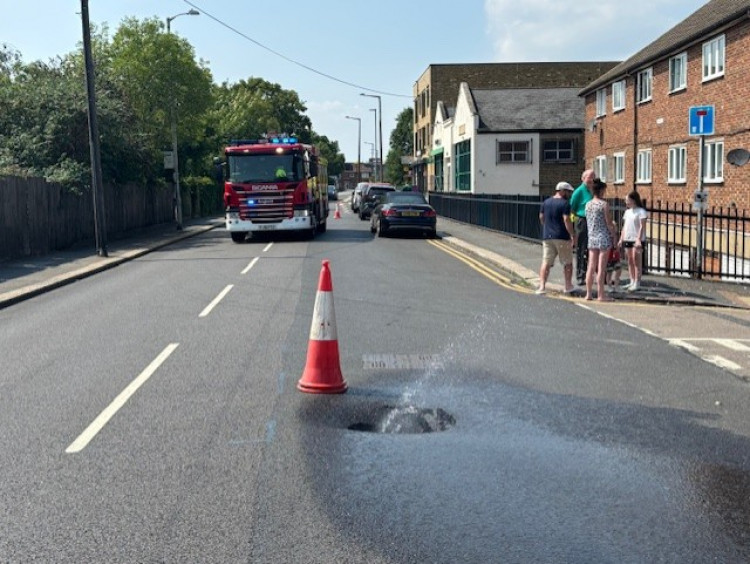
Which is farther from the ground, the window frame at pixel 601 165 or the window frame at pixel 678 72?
the window frame at pixel 678 72

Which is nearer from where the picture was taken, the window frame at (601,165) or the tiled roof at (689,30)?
the tiled roof at (689,30)

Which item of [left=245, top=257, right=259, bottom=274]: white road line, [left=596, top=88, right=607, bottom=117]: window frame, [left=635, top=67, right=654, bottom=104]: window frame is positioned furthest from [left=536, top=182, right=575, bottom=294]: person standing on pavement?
[left=596, top=88, right=607, bottom=117]: window frame

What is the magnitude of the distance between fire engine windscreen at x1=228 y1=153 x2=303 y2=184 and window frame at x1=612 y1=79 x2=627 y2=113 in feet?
43.7

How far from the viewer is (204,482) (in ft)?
15.5

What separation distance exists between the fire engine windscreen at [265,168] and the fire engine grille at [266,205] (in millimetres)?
438

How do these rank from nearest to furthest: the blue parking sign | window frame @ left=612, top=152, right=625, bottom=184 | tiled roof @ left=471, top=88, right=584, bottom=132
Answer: the blue parking sign
window frame @ left=612, top=152, right=625, bottom=184
tiled roof @ left=471, top=88, right=584, bottom=132

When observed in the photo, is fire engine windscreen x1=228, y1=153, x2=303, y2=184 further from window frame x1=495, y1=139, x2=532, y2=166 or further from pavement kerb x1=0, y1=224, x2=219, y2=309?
window frame x1=495, y1=139, x2=532, y2=166

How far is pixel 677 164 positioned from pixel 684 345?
715 inches

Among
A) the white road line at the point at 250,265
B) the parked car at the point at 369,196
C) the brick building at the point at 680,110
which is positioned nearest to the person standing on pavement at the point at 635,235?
the brick building at the point at 680,110

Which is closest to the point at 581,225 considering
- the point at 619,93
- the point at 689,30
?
the point at 689,30

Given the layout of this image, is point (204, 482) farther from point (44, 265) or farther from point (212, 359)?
point (44, 265)

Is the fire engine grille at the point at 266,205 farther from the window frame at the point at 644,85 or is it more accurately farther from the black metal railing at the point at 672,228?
the window frame at the point at 644,85

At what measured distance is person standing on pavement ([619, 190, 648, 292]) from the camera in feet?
43.3

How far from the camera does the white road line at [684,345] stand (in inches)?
348
